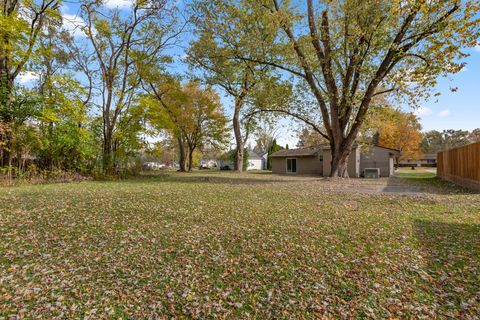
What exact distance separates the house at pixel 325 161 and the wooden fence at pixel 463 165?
564cm

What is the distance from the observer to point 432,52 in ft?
33.0

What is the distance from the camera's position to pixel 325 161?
2245 centimetres

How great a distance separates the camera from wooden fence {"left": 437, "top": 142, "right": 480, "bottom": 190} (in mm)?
9859

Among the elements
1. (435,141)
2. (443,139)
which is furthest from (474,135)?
(435,141)

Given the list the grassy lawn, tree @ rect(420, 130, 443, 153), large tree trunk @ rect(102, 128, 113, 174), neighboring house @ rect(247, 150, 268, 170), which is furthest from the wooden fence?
tree @ rect(420, 130, 443, 153)

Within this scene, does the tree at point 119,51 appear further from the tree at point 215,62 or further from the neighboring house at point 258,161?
the neighboring house at point 258,161

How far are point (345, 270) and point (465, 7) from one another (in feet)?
38.3

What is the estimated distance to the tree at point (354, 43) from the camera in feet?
31.8

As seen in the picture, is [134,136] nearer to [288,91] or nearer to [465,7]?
[288,91]

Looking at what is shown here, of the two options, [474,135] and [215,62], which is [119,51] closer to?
[215,62]

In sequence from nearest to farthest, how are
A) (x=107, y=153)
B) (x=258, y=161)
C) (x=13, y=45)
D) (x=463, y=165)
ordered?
1. (x=13, y=45)
2. (x=463, y=165)
3. (x=107, y=153)
4. (x=258, y=161)

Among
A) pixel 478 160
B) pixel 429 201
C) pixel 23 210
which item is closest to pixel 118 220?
pixel 23 210

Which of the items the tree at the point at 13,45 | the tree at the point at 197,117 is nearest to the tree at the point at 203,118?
the tree at the point at 197,117

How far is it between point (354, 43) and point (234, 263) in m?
12.5
